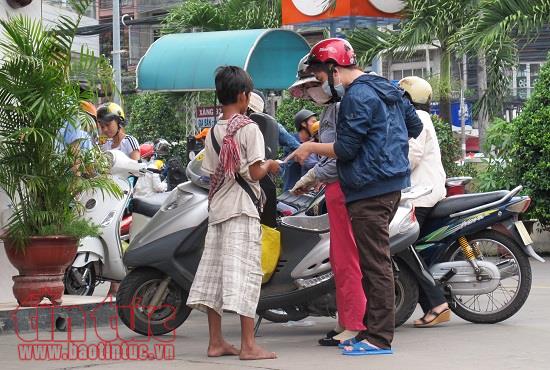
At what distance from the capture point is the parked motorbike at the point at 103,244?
977 centimetres

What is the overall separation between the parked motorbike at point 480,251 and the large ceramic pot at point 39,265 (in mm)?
2442

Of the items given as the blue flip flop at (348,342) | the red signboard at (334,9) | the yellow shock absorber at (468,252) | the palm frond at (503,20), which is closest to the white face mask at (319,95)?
the blue flip flop at (348,342)

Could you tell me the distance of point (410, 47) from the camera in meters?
19.9

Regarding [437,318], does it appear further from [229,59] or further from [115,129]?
[229,59]

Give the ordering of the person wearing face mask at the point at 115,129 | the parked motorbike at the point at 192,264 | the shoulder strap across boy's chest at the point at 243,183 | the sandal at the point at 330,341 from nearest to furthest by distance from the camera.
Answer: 1. the shoulder strap across boy's chest at the point at 243,183
2. the sandal at the point at 330,341
3. the parked motorbike at the point at 192,264
4. the person wearing face mask at the point at 115,129

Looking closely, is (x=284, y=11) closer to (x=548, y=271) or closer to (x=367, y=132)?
(x=548, y=271)

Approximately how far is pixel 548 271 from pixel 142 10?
4955 cm

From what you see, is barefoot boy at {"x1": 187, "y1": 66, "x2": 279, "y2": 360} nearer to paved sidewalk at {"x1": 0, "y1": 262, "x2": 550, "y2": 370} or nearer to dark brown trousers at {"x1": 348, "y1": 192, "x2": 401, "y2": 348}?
paved sidewalk at {"x1": 0, "y1": 262, "x2": 550, "y2": 370}

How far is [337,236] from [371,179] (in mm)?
485

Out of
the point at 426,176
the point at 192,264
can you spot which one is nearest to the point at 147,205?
the point at 192,264

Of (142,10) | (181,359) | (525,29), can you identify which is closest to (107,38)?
(142,10)

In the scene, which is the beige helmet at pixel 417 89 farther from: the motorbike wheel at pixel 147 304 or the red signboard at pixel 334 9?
the red signboard at pixel 334 9

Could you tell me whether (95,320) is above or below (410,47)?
below

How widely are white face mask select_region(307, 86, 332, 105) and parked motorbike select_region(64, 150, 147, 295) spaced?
Result: 2829 mm
